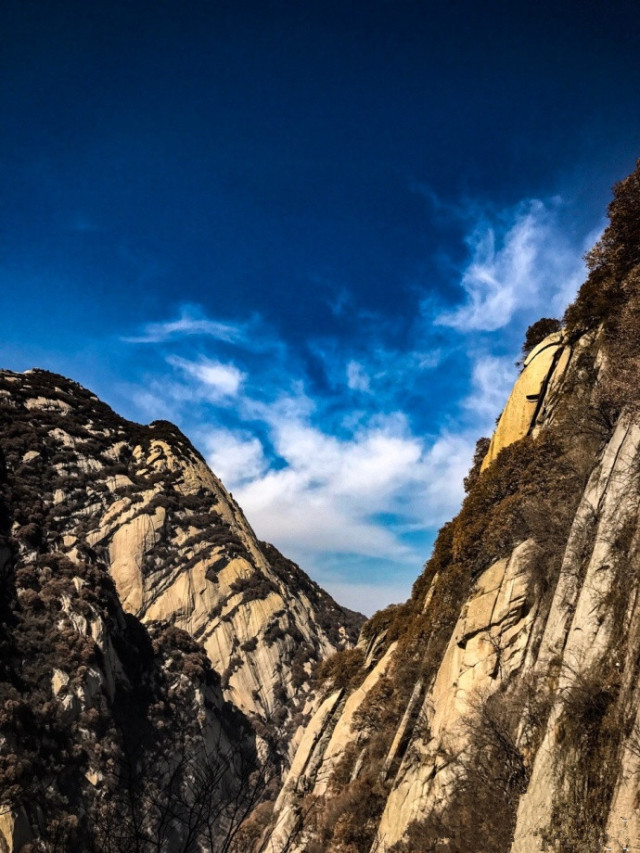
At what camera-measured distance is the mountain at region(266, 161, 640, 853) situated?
8453 mm

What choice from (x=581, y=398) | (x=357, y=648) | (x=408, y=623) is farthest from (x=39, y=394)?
(x=581, y=398)

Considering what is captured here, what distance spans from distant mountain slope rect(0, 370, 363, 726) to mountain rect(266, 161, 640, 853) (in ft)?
104

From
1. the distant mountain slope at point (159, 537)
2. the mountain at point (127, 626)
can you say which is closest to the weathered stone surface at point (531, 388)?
the mountain at point (127, 626)

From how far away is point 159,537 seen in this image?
196ft

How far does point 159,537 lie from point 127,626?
49.6 feet

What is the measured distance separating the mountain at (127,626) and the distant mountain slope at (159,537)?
0.21m

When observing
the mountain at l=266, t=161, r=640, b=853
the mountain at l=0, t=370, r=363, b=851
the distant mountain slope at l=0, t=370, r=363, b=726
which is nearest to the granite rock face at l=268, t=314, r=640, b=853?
the mountain at l=266, t=161, r=640, b=853

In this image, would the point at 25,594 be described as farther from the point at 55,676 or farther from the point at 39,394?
the point at 39,394

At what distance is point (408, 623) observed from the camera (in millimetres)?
23812

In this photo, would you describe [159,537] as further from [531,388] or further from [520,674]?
[520,674]

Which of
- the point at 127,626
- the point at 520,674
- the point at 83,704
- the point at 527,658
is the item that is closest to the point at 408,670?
the point at 520,674

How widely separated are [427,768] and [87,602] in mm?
35408

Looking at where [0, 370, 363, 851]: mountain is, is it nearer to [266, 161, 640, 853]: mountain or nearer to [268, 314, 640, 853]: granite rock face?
[268, 314, 640, 853]: granite rock face

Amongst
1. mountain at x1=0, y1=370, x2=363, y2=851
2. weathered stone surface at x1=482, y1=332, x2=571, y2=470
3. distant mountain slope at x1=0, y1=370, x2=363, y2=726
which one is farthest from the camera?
distant mountain slope at x1=0, y1=370, x2=363, y2=726
